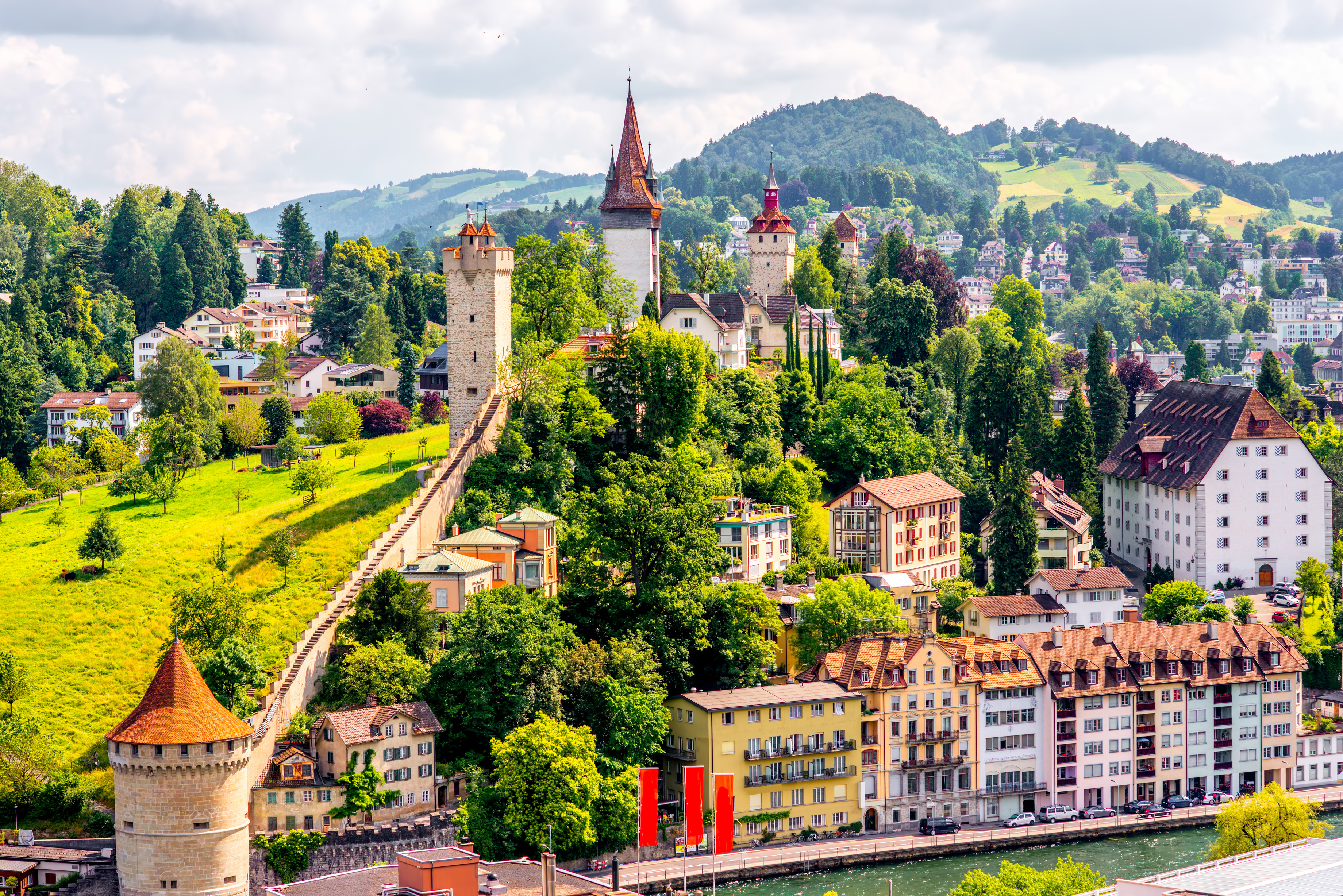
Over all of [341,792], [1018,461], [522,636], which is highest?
[1018,461]

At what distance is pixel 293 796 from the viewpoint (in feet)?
214

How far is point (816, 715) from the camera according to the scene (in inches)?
2808

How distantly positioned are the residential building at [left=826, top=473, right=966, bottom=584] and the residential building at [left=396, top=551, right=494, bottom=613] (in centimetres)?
1966

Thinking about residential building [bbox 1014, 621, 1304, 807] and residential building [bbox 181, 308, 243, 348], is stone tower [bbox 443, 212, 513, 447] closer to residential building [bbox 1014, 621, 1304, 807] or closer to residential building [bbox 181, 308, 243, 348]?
residential building [bbox 1014, 621, 1304, 807]

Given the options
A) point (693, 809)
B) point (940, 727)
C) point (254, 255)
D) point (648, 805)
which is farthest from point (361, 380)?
point (254, 255)

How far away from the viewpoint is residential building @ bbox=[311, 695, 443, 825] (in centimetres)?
6619

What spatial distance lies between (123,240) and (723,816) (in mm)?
87627

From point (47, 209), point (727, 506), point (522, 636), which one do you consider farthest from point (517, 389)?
point (47, 209)

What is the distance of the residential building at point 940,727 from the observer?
2852 inches

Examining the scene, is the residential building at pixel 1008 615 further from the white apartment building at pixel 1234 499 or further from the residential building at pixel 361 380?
the residential building at pixel 361 380

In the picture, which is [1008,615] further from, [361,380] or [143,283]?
[143,283]

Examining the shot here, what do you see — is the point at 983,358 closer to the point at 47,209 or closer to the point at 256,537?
the point at 256,537

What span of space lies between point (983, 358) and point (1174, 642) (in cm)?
3021

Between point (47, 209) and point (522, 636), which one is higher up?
point (47, 209)
